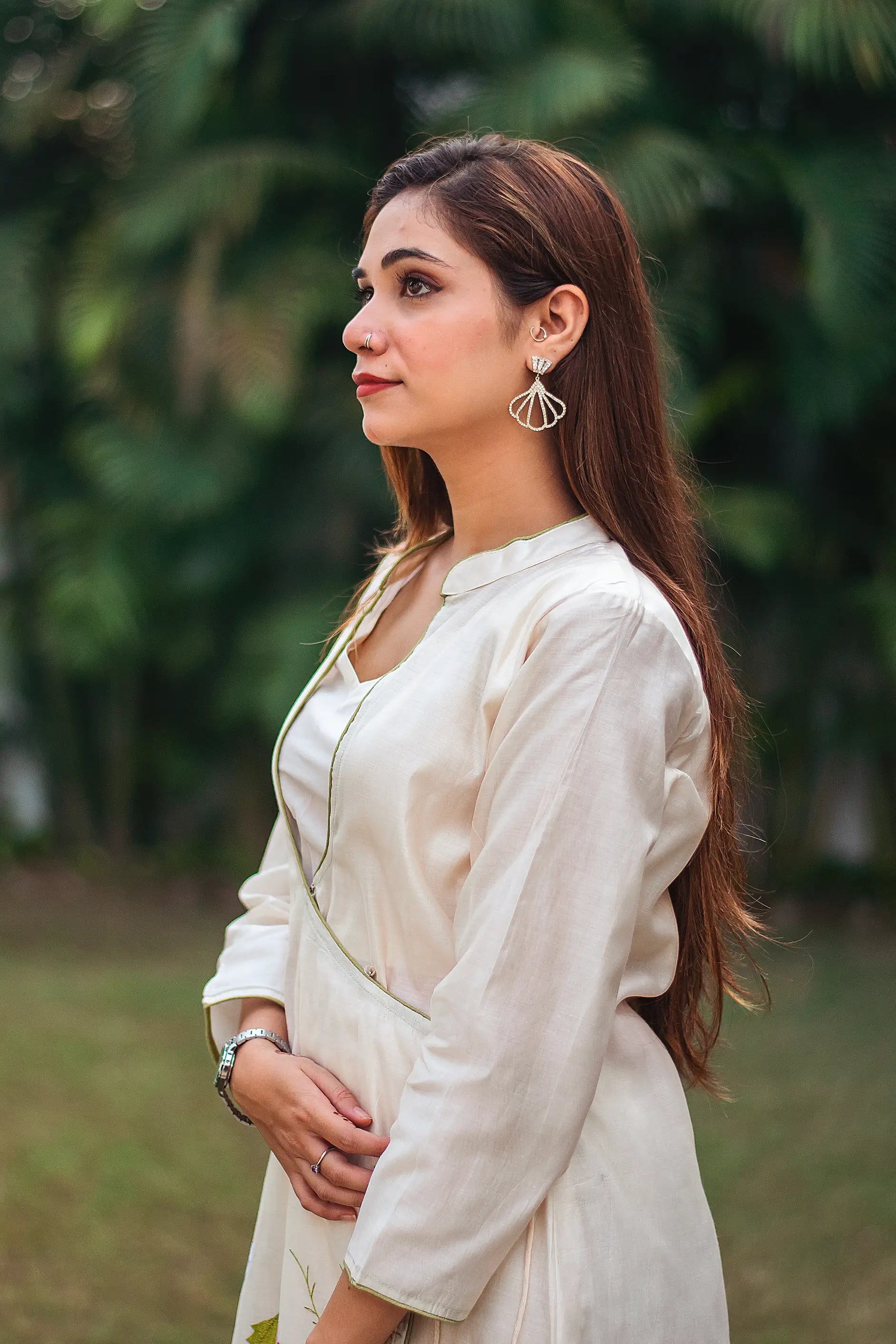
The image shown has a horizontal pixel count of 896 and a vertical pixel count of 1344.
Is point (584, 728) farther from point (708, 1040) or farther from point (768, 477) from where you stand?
point (768, 477)

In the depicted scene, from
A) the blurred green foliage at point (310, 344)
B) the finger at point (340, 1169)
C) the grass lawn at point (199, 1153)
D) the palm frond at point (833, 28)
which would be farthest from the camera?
the blurred green foliage at point (310, 344)

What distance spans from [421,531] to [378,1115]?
65cm

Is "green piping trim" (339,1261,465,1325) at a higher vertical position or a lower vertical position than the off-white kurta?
lower

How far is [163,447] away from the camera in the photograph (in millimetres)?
4875

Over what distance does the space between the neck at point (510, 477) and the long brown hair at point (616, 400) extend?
2cm

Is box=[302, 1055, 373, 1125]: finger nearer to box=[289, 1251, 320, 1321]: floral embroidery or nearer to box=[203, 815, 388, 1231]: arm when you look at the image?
box=[203, 815, 388, 1231]: arm

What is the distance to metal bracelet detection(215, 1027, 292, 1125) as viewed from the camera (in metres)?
1.29

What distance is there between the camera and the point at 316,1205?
3.76 ft

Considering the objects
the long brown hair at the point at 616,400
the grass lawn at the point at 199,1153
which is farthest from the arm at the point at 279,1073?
the grass lawn at the point at 199,1153

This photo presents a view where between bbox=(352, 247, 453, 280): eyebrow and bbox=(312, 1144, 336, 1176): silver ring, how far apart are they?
29.7 inches

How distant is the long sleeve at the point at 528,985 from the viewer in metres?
0.99

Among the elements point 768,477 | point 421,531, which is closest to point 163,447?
point 768,477

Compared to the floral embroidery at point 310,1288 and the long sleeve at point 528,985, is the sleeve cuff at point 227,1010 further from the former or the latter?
the long sleeve at point 528,985

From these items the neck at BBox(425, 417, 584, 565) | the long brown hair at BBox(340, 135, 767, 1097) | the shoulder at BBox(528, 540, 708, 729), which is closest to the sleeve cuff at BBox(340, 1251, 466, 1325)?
the long brown hair at BBox(340, 135, 767, 1097)
